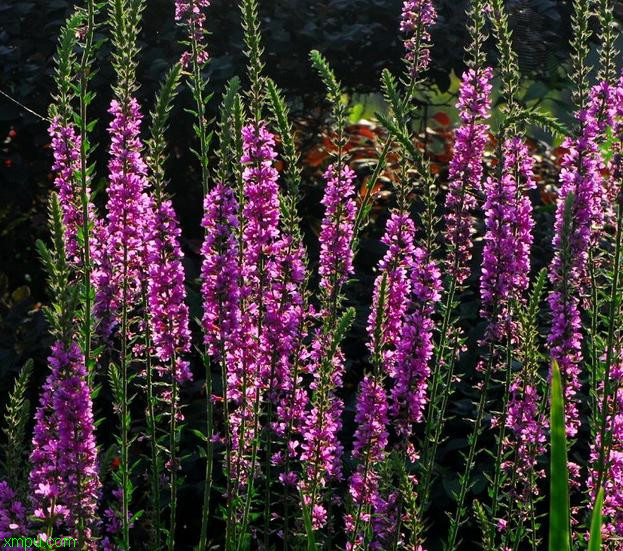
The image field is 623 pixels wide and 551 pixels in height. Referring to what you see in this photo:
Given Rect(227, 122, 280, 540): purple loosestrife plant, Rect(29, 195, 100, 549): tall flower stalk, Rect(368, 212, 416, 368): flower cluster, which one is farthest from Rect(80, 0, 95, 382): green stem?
Answer: Rect(368, 212, 416, 368): flower cluster

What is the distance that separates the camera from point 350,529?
11.2 ft

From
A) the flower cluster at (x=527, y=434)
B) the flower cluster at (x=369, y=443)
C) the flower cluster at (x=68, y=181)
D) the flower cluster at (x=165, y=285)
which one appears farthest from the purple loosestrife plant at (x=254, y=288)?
the flower cluster at (x=527, y=434)

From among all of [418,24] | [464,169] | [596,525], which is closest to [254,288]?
[464,169]

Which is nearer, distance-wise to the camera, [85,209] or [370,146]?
[85,209]

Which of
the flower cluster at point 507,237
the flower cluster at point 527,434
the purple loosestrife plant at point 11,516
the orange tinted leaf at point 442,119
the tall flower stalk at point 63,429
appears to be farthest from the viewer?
the orange tinted leaf at point 442,119

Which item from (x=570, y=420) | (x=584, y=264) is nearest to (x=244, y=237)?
(x=584, y=264)

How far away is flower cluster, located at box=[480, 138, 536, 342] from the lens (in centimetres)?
345

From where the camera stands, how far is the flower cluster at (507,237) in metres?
3.45

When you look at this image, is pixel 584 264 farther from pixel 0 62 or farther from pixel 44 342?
pixel 0 62

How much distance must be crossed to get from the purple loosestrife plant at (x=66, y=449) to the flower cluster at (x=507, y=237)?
145 centimetres

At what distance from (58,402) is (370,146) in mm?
5039

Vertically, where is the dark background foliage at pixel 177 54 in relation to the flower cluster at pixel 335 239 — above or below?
above

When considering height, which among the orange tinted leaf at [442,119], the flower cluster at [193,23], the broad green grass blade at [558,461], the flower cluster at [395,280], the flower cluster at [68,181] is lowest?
the broad green grass blade at [558,461]

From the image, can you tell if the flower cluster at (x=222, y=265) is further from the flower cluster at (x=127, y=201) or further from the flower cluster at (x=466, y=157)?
the flower cluster at (x=466, y=157)
